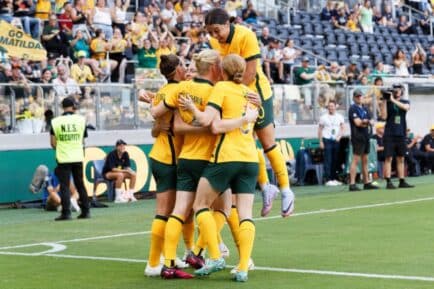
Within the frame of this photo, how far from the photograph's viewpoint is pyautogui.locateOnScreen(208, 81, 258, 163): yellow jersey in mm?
9523

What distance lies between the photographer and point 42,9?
2602 centimetres

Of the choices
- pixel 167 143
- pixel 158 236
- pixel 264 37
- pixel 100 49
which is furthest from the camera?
pixel 264 37

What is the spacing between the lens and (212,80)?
32.2 feet

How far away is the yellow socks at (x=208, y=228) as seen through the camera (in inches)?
375

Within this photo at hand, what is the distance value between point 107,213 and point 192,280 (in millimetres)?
8773

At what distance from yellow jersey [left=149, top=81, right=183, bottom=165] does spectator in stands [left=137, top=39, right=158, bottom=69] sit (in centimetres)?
1554

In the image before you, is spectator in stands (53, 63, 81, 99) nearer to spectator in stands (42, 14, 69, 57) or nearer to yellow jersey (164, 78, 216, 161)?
spectator in stands (42, 14, 69, 57)

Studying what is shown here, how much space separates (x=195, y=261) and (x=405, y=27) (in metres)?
29.9

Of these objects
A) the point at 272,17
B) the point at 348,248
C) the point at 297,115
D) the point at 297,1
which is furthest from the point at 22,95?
the point at 297,1

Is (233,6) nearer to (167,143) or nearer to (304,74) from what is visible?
(304,74)

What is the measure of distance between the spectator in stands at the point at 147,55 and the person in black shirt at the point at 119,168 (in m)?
4.95

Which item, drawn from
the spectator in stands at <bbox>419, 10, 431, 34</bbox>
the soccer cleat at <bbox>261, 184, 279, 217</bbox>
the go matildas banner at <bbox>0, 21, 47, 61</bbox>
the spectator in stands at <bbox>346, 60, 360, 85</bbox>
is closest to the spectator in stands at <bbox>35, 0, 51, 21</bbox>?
the go matildas banner at <bbox>0, 21, 47, 61</bbox>

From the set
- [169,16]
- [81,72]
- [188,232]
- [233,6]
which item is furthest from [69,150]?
[233,6]

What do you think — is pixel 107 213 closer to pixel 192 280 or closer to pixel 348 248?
pixel 348 248
